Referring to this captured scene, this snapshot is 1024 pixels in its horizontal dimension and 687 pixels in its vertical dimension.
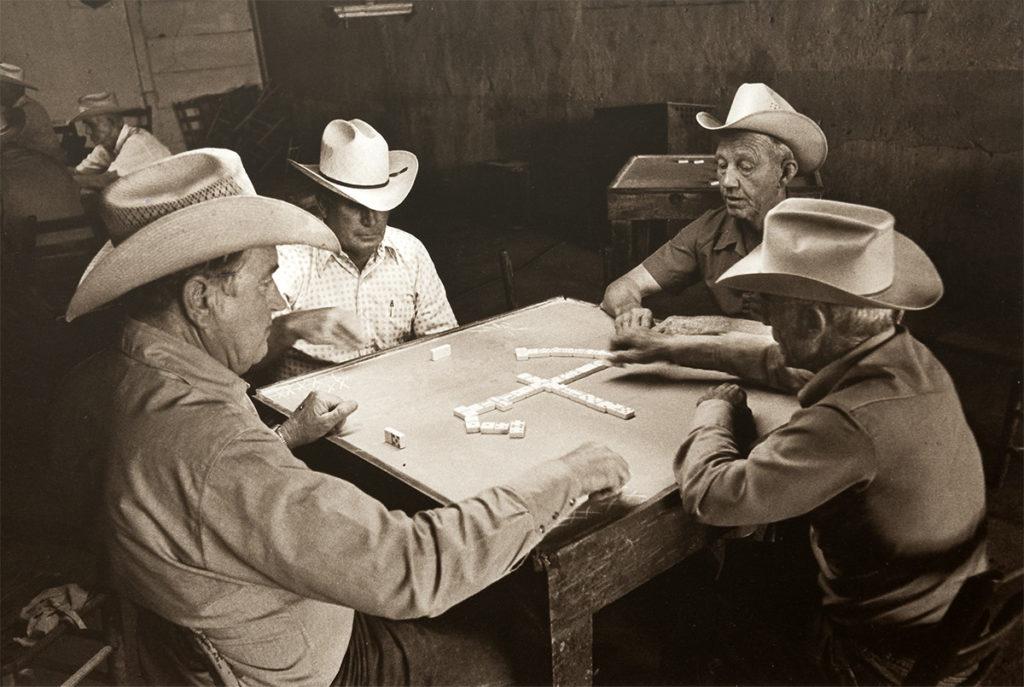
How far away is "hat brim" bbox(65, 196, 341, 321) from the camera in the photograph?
1669 mm

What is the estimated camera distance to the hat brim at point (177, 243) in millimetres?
1669

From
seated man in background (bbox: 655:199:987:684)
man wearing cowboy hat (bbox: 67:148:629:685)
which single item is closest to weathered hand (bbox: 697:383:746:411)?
seated man in background (bbox: 655:199:987:684)

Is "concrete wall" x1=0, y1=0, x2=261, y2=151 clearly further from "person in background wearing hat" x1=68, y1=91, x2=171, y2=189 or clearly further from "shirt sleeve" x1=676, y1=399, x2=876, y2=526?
"shirt sleeve" x1=676, y1=399, x2=876, y2=526

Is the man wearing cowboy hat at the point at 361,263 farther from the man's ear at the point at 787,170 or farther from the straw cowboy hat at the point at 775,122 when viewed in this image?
the man's ear at the point at 787,170

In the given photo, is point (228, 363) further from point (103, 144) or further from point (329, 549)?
point (103, 144)

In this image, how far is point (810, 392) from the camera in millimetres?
2031

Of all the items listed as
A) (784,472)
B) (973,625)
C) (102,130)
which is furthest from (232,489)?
(102,130)

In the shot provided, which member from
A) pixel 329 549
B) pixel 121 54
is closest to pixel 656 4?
pixel 329 549

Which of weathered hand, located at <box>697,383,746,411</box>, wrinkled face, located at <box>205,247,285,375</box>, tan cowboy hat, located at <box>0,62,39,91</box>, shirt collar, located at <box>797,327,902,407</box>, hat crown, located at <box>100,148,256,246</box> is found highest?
tan cowboy hat, located at <box>0,62,39,91</box>

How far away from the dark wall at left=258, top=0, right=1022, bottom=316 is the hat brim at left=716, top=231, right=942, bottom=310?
3.82m

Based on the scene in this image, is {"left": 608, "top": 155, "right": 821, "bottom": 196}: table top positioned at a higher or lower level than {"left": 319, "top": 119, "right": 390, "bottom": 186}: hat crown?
lower

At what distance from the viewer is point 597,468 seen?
78.7 inches

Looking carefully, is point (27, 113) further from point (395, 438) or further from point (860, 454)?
point (860, 454)

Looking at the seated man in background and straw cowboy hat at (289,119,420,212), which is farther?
straw cowboy hat at (289,119,420,212)
